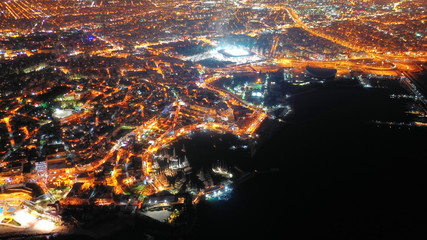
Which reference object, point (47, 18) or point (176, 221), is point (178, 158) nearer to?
point (176, 221)

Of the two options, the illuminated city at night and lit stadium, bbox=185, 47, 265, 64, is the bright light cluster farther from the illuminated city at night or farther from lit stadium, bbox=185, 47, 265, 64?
the illuminated city at night

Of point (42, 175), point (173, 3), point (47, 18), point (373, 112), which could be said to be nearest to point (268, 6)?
point (173, 3)

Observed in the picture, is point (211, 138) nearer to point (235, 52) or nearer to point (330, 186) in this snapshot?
point (330, 186)

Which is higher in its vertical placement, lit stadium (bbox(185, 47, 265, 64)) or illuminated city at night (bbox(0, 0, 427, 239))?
lit stadium (bbox(185, 47, 265, 64))

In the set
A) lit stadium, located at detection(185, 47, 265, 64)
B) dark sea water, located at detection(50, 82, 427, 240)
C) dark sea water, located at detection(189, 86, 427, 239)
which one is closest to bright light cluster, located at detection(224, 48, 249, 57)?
lit stadium, located at detection(185, 47, 265, 64)

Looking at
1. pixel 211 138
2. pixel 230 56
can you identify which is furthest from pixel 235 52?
pixel 211 138
